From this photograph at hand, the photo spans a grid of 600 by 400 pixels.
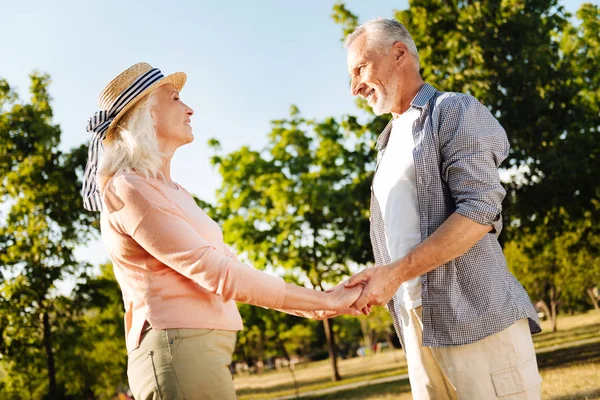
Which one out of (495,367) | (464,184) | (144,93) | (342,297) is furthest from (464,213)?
(144,93)

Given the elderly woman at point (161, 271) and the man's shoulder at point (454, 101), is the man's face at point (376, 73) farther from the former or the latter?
the elderly woman at point (161, 271)

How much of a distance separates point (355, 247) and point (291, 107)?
9983 millimetres

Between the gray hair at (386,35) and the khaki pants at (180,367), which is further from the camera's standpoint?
the gray hair at (386,35)

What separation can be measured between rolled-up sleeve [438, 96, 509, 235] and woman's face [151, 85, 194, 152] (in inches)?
51.8

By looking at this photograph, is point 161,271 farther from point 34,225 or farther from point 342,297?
point 34,225

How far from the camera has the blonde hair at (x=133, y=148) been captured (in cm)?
312

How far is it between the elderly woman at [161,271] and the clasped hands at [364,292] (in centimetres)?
36

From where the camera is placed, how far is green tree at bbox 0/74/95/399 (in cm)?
2017

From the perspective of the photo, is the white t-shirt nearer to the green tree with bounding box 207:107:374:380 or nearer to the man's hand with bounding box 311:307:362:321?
the man's hand with bounding box 311:307:362:321

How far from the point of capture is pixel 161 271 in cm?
298

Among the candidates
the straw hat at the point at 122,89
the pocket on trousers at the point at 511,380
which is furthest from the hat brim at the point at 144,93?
the pocket on trousers at the point at 511,380

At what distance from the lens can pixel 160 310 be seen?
2.89 metres

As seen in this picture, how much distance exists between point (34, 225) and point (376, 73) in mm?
18924

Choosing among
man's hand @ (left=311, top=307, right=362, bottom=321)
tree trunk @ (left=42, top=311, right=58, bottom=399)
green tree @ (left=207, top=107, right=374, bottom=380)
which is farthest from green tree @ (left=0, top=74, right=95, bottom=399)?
man's hand @ (left=311, top=307, right=362, bottom=321)
